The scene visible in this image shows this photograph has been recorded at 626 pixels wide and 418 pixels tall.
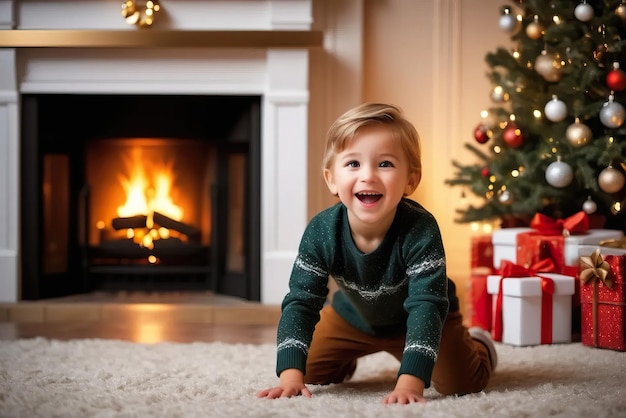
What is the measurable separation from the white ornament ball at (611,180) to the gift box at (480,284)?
45 cm

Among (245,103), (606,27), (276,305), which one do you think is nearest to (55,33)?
(245,103)

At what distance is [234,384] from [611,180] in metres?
1.57

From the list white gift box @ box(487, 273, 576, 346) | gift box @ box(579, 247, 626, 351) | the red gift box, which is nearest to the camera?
A: gift box @ box(579, 247, 626, 351)

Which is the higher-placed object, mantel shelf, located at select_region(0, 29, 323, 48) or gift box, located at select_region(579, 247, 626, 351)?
mantel shelf, located at select_region(0, 29, 323, 48)

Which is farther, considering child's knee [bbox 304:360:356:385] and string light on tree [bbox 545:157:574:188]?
string light on tree [bbox 545:157:574:188]

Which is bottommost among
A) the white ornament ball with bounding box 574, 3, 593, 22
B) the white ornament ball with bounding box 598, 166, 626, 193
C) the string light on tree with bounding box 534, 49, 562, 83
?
the white ornament ball with bounding box 598, 166, 626, 193

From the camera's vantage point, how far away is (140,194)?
3457 millimetres

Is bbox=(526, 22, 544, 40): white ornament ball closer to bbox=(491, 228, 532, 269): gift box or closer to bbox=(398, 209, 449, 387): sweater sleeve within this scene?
bbox=(491, 228, 532, 269): gift box

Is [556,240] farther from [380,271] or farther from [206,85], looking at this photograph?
[206,85]

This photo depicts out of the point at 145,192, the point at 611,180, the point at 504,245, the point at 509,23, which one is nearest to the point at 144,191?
the point at 145,192

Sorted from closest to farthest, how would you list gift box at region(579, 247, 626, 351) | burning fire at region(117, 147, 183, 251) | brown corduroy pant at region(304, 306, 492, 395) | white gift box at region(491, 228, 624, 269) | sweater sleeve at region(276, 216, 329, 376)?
sweater sleeve at region(276, 216, 329, 376)
brown corduroy pant at region(304, 306, 492, 395)
gift box at region(579, 247, 626, 351)
white gift box at region(491, 228, 624, 269)
burning fire at region(117, 147, 183, 251)

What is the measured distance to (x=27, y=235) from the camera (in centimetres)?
320

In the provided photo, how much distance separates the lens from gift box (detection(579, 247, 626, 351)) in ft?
7.48

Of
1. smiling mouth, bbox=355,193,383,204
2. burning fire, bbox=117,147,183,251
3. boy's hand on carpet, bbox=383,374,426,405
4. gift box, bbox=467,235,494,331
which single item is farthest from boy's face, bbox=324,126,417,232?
burning fire, bbox=117,147,183,251
